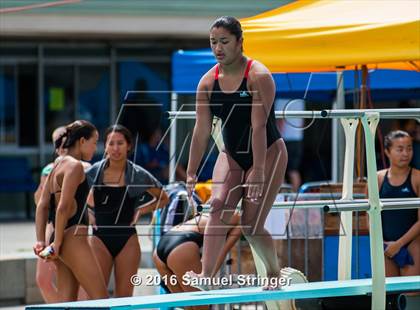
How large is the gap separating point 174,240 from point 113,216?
19.8 inches

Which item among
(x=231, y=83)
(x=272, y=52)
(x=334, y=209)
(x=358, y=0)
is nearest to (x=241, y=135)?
(x=231, y=83)

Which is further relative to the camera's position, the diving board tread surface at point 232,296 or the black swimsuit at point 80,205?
the black swimsuit at point 80,205

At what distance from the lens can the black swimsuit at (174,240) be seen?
8.03m

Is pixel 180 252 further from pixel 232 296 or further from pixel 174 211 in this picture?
pixel 232 296

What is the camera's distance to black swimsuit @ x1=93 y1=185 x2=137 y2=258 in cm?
812

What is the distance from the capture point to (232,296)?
239 inches

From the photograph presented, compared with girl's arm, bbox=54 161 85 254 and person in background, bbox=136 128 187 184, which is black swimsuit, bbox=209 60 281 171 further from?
person in background, bbox=136 128 187 184

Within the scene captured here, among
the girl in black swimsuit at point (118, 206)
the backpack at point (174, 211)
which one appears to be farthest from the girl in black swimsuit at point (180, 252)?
the backpack at point (174, 211)

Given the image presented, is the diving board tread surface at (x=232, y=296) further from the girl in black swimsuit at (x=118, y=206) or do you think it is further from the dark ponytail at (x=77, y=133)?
the dark ponytail at (x=77, y=133)

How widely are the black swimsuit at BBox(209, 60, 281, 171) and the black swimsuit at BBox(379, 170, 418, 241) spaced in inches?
93.0

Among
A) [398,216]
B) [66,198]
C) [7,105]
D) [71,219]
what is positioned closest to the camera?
[66,198]

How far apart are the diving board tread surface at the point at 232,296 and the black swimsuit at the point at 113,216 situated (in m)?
1.83

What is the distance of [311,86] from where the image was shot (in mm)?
12023

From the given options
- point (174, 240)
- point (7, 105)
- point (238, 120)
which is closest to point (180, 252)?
point (174, 240)
